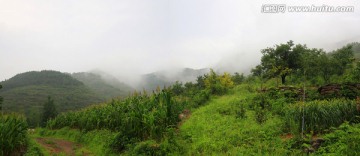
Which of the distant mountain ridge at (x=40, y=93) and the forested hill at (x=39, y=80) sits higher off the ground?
the forested hill at (x=39, y=80)

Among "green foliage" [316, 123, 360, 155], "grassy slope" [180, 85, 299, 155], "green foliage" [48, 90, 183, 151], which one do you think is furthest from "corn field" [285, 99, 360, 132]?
"green foliage" [48, 90, 183, 151]

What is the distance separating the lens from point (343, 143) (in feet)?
31.3

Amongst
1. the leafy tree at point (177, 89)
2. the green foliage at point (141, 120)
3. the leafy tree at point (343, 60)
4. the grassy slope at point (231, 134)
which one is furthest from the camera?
the leafy tree at point (177, 89)

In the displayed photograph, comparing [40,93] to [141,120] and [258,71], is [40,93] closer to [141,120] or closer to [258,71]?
[258,71]

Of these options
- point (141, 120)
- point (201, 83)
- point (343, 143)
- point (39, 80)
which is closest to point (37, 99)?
point (39, 80)

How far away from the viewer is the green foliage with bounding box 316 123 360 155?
29.8 ft

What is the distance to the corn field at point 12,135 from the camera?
1262 cm

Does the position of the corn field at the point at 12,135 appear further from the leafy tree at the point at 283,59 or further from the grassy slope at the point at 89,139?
the leafy tree at the point at 283,59

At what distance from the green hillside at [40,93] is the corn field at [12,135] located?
→ 63.5 m

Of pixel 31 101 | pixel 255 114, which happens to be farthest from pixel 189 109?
pixel 31 101

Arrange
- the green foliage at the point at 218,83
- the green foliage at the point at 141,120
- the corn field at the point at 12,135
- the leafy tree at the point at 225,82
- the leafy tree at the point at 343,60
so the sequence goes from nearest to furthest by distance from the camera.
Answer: the corn field at the point at 12,135 < the green foliage at the point at 141,120 < the leafy tree at the point at 343,60 < the green foliage at the point at 218,83 < the leafy tree at the point at 225,82

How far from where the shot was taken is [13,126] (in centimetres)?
1348

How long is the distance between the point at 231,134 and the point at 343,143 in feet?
16.2

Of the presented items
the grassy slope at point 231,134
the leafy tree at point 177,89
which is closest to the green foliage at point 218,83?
the leafy tree at point 177,89
